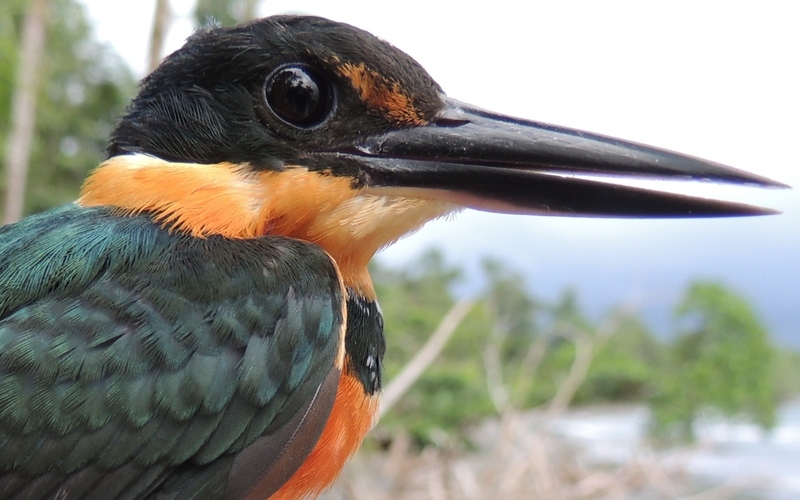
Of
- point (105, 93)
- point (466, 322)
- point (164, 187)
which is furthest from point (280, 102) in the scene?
→ point (105, 93)

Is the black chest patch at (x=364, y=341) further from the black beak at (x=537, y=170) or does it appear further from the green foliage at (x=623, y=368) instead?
the green foliage at (x=623, y=368)

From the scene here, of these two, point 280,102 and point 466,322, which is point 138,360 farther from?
point 466,322

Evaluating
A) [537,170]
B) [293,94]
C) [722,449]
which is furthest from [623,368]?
A: [293,94]

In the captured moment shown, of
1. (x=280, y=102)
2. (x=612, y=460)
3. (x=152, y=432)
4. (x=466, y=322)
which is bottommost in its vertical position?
(x=612, y=460)

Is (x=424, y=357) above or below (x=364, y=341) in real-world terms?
below

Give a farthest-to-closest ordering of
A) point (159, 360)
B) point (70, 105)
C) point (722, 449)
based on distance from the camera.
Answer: point (70, 105)
point (722, 449)
point (159, 360)

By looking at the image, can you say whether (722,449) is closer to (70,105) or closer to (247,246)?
(247,246)

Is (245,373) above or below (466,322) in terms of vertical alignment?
above
